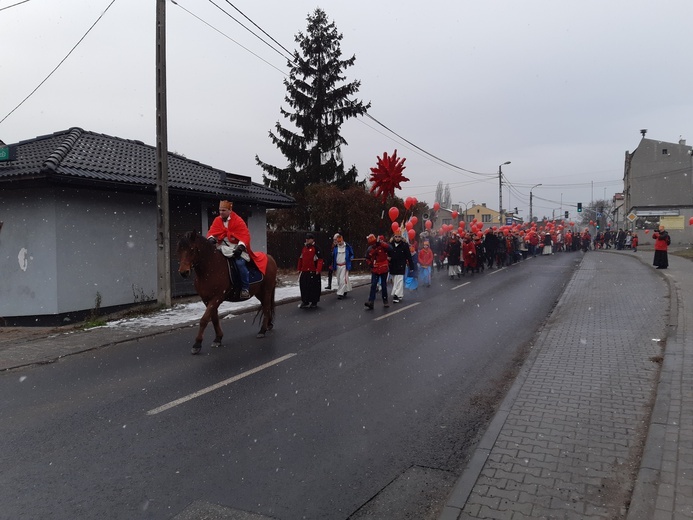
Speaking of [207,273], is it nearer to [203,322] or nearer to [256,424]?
[203,322]

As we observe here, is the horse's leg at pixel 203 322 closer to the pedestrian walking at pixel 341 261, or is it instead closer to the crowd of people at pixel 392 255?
the crowd of people at pixel 392 255

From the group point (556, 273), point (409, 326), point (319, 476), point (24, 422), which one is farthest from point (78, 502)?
point (556, 273)

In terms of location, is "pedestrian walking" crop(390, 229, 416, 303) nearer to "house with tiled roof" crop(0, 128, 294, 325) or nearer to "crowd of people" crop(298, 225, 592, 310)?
"crowd of people" crop(298, 225, 592, 310)

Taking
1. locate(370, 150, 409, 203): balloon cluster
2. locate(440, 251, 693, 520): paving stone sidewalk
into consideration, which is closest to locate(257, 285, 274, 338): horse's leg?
locate(440, 251, 693, 520): paving stone sidewalk

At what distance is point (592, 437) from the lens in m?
4.57

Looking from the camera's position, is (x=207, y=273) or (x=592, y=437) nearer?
(x=592, y=437)

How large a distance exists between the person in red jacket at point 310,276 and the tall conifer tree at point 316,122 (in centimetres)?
1908

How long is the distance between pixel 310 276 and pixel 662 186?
2194 inches

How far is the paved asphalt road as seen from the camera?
3.70 meters

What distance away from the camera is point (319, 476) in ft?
13.1

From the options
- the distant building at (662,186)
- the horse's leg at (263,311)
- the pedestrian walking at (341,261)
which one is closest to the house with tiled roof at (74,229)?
the pedestrian walking at (341,261)

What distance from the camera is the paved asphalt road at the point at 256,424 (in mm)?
3699

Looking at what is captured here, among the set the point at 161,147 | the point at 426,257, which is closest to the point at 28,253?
the point at 161,147

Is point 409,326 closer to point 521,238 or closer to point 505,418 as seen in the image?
point 505,418
